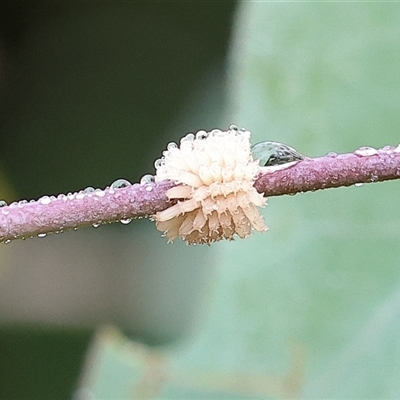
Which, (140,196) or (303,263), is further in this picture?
(303,263)

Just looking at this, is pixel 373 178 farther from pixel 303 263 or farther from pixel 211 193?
pixel 303 263

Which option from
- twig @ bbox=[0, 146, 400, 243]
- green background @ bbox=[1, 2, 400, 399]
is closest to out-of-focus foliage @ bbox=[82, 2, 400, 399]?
green background @ bbox=[1, 2, 400, 399]

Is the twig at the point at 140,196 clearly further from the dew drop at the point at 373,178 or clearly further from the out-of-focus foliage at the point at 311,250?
the out-of-focus foliage at the point at 311,250

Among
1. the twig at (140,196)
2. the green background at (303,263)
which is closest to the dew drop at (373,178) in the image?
the twig at (140,196)

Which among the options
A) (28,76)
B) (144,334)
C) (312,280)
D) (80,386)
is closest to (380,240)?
(312,280)

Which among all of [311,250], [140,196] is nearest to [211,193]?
[140,196]

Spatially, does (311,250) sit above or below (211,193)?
above

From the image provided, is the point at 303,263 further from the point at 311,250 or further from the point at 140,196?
the point at 140,196

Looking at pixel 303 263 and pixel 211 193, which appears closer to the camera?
pixel 211 193
